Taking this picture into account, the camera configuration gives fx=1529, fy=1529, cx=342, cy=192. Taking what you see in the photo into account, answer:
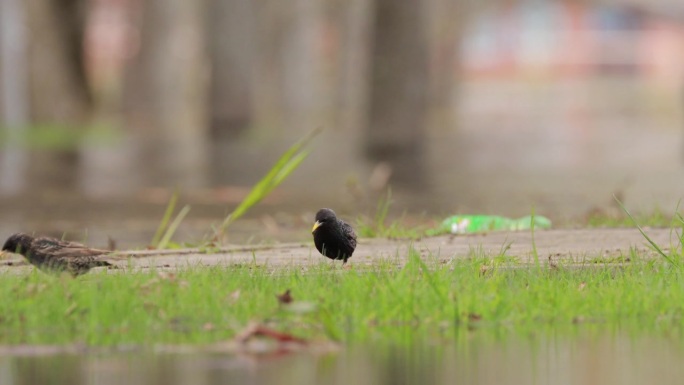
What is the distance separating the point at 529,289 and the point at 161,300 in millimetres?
1441

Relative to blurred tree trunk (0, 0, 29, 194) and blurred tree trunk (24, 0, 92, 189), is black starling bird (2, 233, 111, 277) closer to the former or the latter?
blurred tree trunk (0, 0, 29, 194)

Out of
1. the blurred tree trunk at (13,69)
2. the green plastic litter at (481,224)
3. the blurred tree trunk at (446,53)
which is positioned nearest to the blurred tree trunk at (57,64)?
the blurred tree trunk at (13,69)

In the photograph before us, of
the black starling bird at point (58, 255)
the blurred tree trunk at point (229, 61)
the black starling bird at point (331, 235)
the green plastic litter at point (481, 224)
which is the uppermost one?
the blurred tree trunk at point (229, 61)

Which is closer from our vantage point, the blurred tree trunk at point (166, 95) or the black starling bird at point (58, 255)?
the black starling bird at point (58, 255)

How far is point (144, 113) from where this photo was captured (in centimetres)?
3900

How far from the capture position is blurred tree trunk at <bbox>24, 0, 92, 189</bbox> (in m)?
30.9

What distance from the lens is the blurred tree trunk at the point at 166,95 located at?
23469 millimetres

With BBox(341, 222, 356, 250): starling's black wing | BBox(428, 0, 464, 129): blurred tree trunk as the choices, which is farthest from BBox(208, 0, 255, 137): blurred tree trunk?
BBox(341, 222, 356, 250): starling's black wing

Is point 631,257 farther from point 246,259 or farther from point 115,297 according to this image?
point 115,297

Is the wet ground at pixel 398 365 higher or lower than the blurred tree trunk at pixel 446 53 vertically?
lower

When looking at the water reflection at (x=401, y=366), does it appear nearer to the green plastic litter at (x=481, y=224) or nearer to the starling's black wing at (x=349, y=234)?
the starling's black wing at (x=349, y=234)

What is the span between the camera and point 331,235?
6879mm

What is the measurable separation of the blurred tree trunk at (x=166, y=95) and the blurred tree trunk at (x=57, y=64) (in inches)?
60.2

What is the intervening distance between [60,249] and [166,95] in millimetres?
33439
